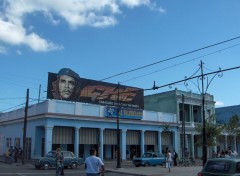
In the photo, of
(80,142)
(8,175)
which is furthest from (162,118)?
(8,175)

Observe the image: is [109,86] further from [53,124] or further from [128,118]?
[53,124]

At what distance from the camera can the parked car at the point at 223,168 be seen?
12273 millimetres

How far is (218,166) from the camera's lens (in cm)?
1270

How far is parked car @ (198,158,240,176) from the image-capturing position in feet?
40.3

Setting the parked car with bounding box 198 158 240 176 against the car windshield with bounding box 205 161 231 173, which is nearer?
the parked car with bounding box 198 158 240 176

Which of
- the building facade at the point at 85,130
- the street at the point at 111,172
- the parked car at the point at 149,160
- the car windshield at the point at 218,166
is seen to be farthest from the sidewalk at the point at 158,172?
the car windshield at the point at 218,166

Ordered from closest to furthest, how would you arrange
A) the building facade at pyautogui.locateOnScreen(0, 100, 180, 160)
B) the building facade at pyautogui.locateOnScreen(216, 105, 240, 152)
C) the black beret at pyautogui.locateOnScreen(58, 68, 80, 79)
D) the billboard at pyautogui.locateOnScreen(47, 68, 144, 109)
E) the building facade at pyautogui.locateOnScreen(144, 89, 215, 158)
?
the building facade at pyautogui.locateOnScreen(0, 100, 180, 160) → the billboard at pyautogui.locateOnScreen(47, 68, 144, 109) → the black beret at pyautogui.locateOnScreen(58, 68, 80, 79) → the building facade at pyautogui.locateOnScreen(144, 89, 215, 158) → the building facade at pyautogui.locateOnScreen(216, 105, 240, 152)

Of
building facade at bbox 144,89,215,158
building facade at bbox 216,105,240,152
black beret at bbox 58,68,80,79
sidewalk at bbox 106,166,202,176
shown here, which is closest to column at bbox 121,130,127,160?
black beret at bbox 58,68,80,79

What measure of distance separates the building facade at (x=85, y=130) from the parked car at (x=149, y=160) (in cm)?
719

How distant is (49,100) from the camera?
39531 mm

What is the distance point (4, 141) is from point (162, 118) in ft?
71.3

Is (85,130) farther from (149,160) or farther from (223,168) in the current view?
(223,168)

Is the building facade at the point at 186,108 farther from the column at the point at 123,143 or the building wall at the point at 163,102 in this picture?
the column at the point at 123,143

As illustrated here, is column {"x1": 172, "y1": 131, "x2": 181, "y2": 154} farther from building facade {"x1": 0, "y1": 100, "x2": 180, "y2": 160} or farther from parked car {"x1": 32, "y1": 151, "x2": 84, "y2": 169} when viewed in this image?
parked car {"x1": 32, "y1": 151, "x2": 84, "y2": 169}
